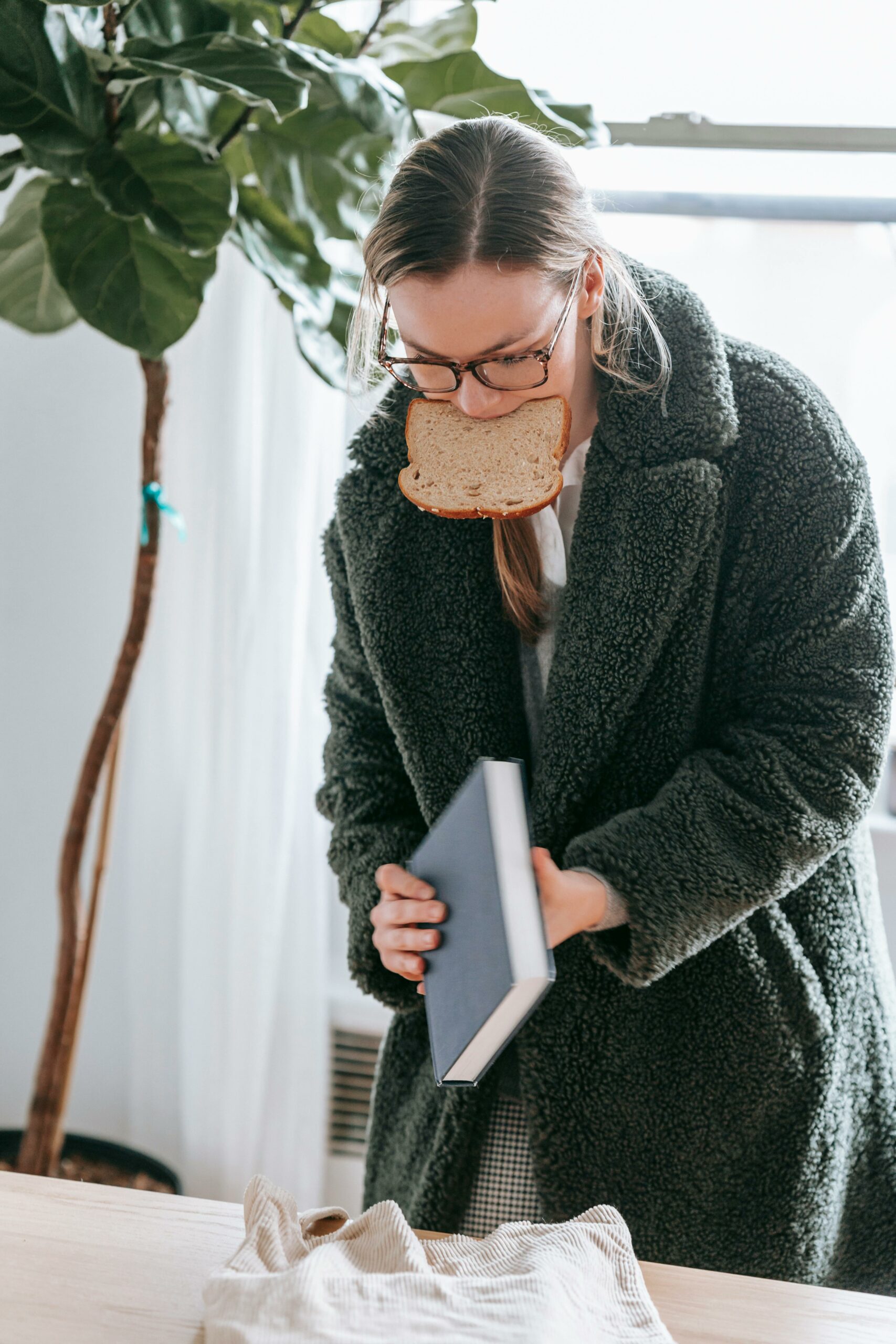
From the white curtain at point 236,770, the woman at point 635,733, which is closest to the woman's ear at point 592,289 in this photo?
the woman at point 635,733

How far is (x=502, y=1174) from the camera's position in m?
0.96

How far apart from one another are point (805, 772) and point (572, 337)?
355 mm

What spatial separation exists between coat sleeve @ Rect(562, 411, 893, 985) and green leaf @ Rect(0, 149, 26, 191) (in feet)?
2.62

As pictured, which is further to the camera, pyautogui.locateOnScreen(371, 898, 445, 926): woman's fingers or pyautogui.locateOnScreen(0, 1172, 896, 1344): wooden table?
pyautogui.locateOnScreen(371, 898, 445, 926): woman's fingers

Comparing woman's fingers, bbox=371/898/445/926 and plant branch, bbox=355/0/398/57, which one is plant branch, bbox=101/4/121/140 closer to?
plant branch, bbox=355/0/398/57

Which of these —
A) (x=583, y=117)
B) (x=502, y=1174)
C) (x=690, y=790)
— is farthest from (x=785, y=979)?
(x=583, y=117)

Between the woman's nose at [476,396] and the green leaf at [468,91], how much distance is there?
54 cm

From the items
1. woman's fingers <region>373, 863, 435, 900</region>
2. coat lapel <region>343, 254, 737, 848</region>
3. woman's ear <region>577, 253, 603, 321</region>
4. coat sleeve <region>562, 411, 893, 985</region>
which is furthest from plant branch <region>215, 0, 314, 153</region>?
woman's fingers <region>373, 863, 435, 900</region>

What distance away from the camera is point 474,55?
1224 mm

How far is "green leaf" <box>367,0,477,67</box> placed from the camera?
4.14ft

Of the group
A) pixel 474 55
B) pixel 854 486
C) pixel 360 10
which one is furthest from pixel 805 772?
pixel 360 10

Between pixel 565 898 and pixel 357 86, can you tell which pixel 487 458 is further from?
pixel 357 86

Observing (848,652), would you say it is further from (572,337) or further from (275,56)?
(275,56)

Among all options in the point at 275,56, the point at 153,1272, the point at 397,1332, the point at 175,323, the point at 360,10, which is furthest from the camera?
the point at 360,10
